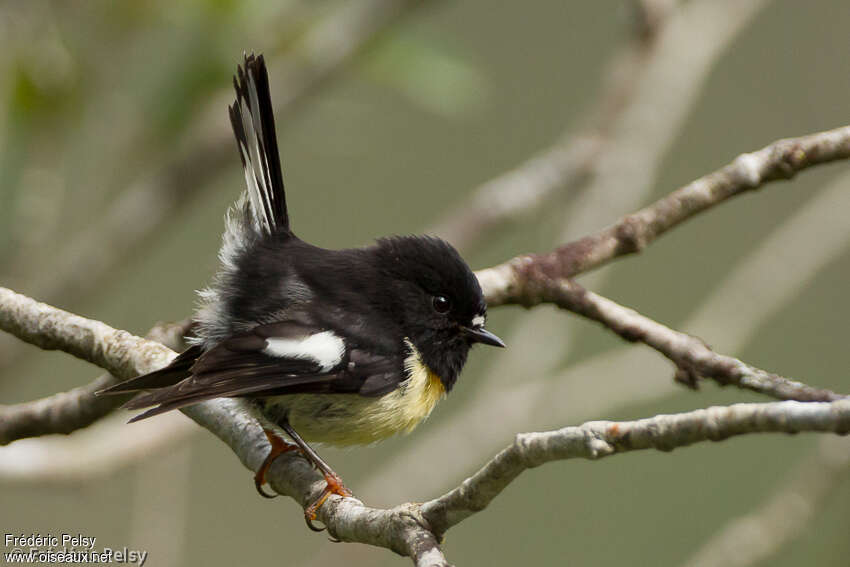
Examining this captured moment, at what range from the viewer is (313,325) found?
9.39ft

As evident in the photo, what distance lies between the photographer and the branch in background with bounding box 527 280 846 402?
7.62 ft

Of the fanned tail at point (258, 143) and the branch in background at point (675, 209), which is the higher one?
the fanned tail at point (258, 143)

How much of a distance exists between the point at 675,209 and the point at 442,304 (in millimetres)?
730

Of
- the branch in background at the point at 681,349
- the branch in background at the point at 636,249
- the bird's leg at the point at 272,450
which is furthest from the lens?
the bird's leg at the point at 272,450

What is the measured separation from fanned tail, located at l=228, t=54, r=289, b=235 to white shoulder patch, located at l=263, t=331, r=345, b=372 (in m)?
0.48

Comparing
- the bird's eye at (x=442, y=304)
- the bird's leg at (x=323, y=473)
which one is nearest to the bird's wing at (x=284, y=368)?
the bird's leg at (x=323, y=473)

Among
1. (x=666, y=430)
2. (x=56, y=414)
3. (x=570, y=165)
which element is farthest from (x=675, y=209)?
(x=56, y=414)

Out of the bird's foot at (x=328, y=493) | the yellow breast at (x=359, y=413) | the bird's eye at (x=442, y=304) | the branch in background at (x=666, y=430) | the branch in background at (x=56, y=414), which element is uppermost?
the bird's eye at (x=442, y=304)

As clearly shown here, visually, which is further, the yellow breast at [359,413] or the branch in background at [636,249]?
the yellow breast at [359,413]

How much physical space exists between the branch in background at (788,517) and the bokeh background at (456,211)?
0.5 inches

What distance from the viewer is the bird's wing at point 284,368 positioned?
258 centimetres

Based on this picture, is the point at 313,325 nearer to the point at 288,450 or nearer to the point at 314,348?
the point at 314,348

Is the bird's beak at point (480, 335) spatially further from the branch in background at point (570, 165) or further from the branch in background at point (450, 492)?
the branch in background at point (570, 165)

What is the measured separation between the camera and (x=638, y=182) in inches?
190
